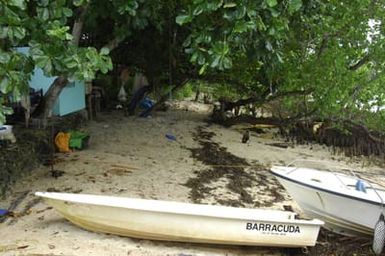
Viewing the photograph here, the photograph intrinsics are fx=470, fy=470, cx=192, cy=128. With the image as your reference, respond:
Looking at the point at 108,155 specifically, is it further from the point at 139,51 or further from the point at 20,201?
the point at 139,51

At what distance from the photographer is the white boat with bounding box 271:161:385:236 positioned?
5461mm

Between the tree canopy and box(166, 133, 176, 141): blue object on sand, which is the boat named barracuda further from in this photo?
box(166, 133, 176, 141): blue object on sand

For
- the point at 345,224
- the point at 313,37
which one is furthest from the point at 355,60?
the point at 345,224

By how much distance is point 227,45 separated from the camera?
5020 mm

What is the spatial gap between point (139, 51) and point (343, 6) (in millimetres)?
4796

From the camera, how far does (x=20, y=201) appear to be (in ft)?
19.9

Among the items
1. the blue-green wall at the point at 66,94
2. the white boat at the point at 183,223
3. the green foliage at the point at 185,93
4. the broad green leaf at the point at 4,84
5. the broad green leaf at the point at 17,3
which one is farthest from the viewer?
the green foliage at the point at 185,93

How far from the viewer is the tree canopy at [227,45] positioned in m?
4.54

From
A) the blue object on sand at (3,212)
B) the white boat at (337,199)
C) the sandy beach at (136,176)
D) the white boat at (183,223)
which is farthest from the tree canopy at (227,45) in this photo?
the blue object on sand at (3,212)

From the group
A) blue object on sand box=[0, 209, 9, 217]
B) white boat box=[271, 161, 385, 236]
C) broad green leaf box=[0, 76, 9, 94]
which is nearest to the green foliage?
white boat box=[271, 161, 385, 236]

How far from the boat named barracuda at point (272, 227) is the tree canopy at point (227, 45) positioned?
5.77ft

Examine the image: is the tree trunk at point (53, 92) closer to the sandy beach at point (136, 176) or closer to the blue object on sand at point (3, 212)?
the sandy beach at point (136, 176)

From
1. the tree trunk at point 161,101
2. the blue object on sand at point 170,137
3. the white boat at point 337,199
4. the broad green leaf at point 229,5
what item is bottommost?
the white boat at point 337,199

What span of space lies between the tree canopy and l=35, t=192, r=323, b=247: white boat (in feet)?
4.72
